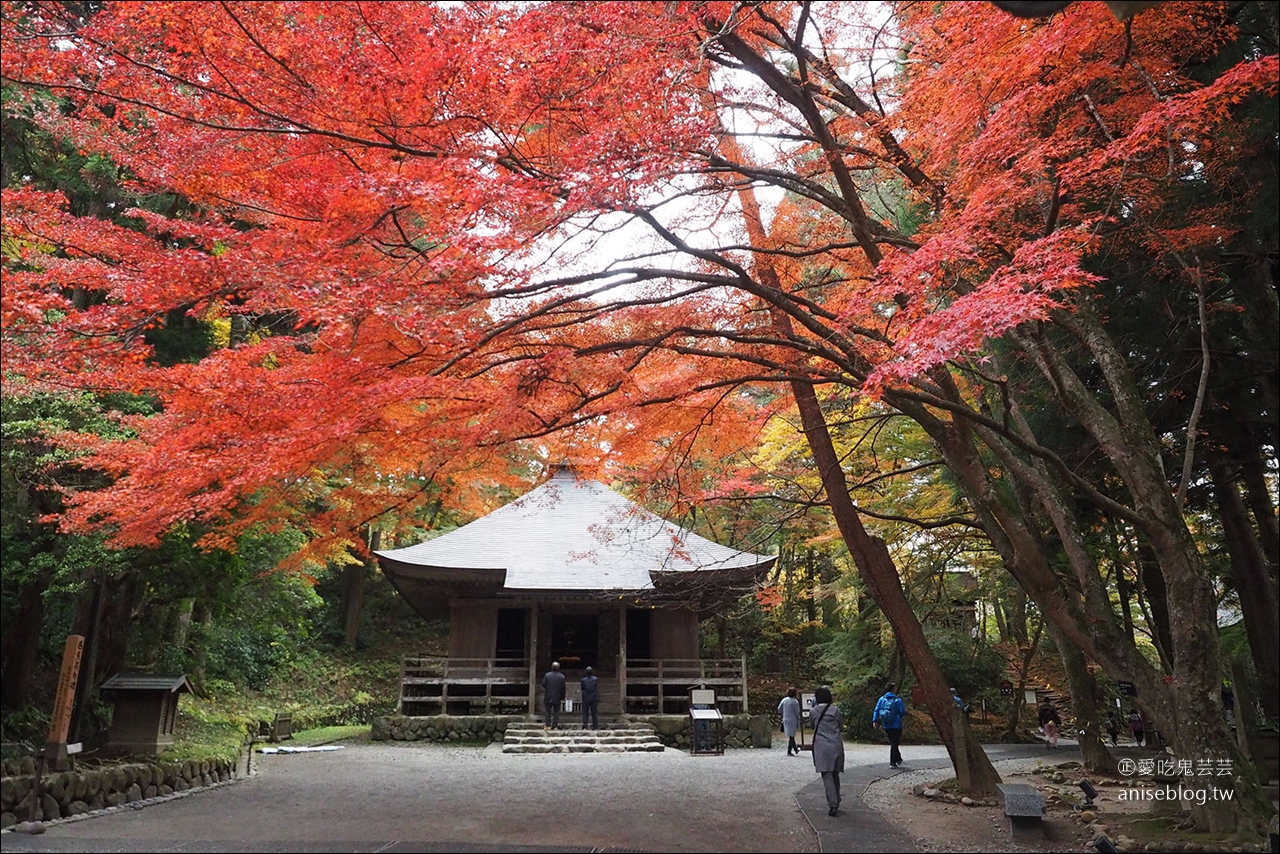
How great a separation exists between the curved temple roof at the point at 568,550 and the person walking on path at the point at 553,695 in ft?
5.78

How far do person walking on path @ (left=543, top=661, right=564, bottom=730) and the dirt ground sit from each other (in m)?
6.10

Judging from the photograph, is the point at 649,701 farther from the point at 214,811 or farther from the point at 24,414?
the point at 24,414

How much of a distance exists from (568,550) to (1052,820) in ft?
37.3

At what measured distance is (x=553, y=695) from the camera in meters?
14.1

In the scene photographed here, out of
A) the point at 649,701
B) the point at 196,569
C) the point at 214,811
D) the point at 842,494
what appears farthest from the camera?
the point at 649,701

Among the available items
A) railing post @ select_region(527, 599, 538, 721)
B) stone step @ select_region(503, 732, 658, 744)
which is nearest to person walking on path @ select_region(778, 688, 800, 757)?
stone step @ select_region(503, 732, 658, 744)

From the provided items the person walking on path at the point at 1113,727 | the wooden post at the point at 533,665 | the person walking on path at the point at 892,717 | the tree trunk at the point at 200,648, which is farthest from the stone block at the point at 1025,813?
the person walking on path at the point at 1113,727

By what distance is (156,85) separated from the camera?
6.51 meters

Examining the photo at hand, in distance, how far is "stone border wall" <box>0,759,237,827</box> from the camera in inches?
239

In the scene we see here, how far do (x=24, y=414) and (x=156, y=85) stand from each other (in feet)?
11.1

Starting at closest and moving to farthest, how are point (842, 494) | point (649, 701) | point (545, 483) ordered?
point (842, 494), point (649, 701), point (545, 483)

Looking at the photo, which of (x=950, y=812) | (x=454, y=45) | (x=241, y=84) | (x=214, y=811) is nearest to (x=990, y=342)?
(x=950, y=812)

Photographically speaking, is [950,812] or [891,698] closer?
[950,812]

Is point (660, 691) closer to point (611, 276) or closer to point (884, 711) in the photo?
point (884, 711)
